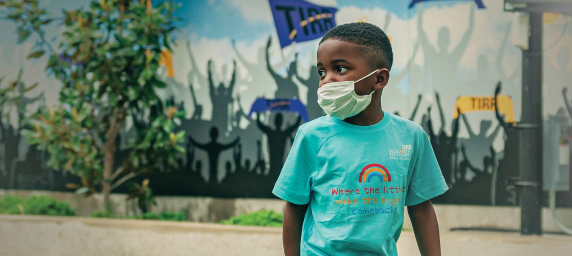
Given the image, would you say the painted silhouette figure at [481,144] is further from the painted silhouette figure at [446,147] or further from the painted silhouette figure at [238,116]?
the painted silhouette figure at [238,116]

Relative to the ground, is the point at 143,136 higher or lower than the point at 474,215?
higher

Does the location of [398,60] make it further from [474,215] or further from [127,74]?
[127,74]

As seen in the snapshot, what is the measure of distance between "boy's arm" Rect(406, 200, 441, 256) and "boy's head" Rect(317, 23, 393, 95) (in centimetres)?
45

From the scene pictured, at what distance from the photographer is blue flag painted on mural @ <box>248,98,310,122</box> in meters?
6.02

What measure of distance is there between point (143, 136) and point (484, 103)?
11.0 ft

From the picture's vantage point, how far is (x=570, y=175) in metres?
5.20

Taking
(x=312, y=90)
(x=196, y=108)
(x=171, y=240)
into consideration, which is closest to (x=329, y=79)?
(x=171, y=240)

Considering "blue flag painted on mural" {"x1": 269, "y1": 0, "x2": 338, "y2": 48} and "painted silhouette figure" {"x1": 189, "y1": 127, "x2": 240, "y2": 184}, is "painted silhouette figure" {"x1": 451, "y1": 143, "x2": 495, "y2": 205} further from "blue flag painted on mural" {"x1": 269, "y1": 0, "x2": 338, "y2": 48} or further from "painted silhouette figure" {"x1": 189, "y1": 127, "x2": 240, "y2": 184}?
"painted silhouette figure" {"x1": 189, "y1": 127, "x2": 240, "y2": 184}

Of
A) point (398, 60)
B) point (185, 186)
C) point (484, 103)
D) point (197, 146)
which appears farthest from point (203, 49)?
point (484, 103)

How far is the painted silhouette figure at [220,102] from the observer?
20.3 feet

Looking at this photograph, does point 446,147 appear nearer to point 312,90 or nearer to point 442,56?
point 442,56

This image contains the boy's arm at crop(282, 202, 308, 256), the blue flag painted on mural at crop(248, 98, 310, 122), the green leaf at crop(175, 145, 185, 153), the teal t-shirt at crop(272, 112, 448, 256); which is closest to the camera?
the teal t-shirt at crop(272, 112, 448, 256)

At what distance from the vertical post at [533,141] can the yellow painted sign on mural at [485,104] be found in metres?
0.29

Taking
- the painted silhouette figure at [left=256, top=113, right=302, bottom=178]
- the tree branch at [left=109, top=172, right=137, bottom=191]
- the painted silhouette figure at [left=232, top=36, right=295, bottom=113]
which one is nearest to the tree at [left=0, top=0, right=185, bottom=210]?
the tree branch at [left=109, top=172, right=137, bottom=191]
